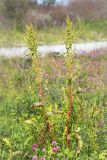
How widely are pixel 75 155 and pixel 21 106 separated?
5.85 ft

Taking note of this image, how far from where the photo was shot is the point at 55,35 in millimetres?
20562

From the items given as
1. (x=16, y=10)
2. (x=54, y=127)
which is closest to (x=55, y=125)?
(x=54, y=127)

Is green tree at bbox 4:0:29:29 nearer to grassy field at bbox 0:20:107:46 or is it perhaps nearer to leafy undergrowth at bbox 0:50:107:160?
grassy field at bbox 0:20:107:46

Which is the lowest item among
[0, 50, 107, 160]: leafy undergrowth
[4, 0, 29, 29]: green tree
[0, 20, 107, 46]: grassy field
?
[0, 50, 107, 160]: leafy undergrowth

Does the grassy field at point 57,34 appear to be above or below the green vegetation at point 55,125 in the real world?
above

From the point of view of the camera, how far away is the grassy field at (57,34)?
735 inches

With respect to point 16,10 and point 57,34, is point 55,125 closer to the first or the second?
point 57,34

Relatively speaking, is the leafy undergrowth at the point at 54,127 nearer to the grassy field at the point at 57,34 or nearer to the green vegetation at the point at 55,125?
the green vegetation at the point at 55,125

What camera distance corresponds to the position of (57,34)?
20.7m

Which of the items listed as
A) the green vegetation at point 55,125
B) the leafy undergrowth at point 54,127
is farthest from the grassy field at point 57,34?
the green vegetation at point 55,125

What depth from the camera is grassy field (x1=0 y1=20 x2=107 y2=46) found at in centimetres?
1867

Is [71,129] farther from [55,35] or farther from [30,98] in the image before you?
[55,35]

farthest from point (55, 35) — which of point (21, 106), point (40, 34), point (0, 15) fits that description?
point (21, 106)

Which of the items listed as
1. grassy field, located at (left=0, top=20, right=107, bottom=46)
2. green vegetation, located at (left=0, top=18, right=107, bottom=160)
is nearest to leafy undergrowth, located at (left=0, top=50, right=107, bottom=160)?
green vegetation, located at (left=0, top=18, right=107, bottom=160)
